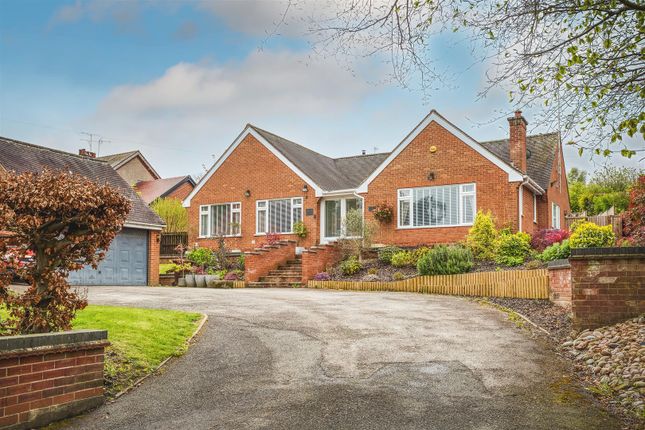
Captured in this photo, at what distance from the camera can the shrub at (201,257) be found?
84.6 feet

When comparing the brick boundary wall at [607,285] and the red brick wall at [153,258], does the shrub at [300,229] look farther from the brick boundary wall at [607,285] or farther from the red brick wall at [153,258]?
the brick boundary wall at [607,285]

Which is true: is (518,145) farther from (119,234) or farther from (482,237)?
(119,234)

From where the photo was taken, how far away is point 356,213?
2291cm

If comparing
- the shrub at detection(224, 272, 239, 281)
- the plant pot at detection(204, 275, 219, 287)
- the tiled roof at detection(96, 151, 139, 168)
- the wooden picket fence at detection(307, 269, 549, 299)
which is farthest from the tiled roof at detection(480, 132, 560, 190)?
the tiled roof at detection(96, 151, 139, 168)

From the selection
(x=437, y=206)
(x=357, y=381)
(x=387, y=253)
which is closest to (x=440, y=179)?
(x=437, y=206)

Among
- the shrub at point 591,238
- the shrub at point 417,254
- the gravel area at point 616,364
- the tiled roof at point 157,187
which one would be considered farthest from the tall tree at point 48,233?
the tiled roof at point 157,187

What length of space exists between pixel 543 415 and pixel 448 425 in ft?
3.57

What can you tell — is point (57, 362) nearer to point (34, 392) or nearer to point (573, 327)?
point (34, 392)

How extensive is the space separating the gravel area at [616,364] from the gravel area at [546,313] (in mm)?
756

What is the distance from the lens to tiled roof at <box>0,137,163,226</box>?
21.3 meters

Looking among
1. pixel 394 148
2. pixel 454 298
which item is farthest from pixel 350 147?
pixel 454 298

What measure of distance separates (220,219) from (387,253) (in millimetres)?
10560

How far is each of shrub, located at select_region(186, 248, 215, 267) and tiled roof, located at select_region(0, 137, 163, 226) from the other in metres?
2.31

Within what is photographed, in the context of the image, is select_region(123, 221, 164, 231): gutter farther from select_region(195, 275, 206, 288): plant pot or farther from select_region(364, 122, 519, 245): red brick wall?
select_region(364, 122, 519, 245): red brick wall
